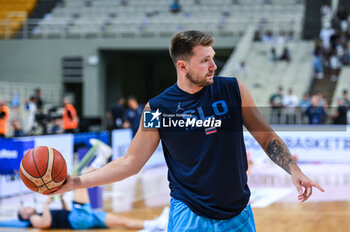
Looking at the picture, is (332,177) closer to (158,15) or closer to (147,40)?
(147,40)

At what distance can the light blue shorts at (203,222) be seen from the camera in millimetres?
2994

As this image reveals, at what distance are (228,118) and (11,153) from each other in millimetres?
6382

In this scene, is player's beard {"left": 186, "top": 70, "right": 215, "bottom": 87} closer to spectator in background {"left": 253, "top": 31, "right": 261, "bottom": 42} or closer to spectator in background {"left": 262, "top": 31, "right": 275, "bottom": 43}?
spectator in background {"left": 262, "top": 31, "right": 275, "bottom": 43}

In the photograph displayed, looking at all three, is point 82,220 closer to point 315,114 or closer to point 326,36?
point 315,114

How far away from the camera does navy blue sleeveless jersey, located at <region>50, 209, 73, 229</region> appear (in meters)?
7.26

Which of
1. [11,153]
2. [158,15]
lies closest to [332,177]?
[11,153]

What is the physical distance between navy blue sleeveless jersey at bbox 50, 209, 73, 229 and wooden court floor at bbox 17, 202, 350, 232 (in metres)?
0.28

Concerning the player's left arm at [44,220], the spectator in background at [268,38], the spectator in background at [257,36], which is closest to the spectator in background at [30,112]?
the spectator in background at [257,36]

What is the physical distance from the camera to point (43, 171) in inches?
121

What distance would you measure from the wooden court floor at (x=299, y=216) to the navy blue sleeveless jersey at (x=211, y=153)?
14.4ft

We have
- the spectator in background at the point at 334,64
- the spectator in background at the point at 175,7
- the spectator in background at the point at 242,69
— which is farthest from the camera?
the spectator in background at the point at 175,7

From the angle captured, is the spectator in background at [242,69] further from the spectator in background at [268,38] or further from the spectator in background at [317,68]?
the spectator in background at [317,68]

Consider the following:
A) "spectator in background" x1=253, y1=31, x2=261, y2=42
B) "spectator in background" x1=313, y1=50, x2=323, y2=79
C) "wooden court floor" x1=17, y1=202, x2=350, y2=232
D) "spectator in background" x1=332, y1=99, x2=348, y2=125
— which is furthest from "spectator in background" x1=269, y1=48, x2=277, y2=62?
"wooden court floor" x1=17, y1=202, x2=350, y2=232

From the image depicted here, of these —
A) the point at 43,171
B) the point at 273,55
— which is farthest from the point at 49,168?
the point at 273,55
